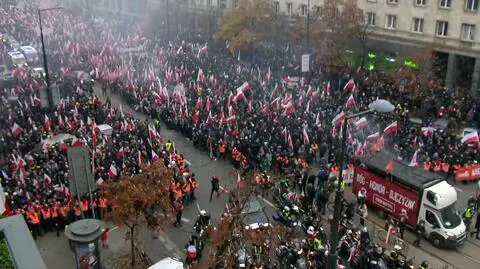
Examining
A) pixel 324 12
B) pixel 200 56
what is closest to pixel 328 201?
pixel 324 12

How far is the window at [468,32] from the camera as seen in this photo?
40125 mm

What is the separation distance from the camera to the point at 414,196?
70.6 feet

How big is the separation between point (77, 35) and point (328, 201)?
46.5 m

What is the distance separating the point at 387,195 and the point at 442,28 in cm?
2439

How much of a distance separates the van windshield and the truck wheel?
0.58 metres

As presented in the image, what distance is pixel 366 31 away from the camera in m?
46.7

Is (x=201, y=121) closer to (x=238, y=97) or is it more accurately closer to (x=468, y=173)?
(x=238, y=97)

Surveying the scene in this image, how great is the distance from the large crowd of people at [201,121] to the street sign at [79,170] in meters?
5.66

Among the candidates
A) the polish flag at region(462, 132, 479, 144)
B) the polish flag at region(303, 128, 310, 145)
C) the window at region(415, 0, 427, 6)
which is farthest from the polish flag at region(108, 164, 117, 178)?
the window at region(415, 0, 427, 6)

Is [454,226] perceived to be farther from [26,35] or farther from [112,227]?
[26,35]

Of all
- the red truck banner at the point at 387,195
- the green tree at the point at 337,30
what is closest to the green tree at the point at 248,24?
the green tree at the point at 337,30

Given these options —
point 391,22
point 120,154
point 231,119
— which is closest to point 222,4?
point 391,22

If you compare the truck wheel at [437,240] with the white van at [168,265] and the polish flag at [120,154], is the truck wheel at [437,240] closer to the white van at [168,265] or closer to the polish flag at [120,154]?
the white van at [168,265]

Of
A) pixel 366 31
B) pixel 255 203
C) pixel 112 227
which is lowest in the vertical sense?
pixel 112 227
